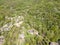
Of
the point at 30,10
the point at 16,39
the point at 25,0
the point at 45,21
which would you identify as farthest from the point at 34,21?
the point at 25,0

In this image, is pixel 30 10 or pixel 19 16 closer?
pixel 19 16

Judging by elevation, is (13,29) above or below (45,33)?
above

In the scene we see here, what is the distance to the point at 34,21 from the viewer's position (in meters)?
5.18

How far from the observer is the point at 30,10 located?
19.1 feet

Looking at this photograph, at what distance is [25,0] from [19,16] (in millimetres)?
1594

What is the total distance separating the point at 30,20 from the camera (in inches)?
204

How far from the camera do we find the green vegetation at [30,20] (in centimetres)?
445

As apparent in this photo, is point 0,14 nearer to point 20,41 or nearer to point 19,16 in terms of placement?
point 19,16

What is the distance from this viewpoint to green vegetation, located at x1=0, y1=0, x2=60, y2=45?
4.45 metres

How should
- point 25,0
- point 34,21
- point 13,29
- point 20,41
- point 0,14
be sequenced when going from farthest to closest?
point 25,0
point 0,14
point 34,21
point 13,29
point 20,41

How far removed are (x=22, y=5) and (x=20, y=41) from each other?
90.6 inches

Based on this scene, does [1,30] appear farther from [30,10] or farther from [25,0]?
[25,0]

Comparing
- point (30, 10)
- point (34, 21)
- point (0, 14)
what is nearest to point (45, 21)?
point (34, 21)

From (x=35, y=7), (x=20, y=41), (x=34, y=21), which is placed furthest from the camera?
(x=35, y=7)
